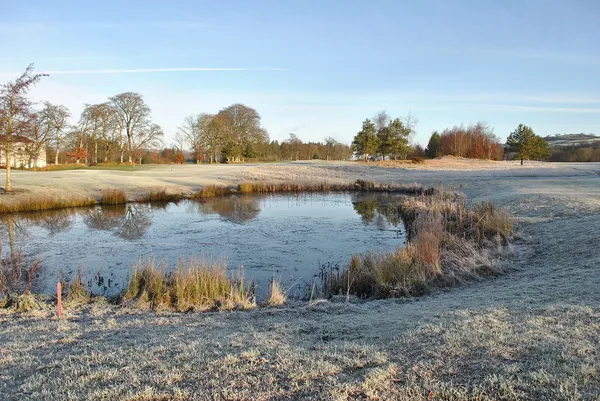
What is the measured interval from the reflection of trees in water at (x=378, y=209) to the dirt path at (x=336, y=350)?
10471 mm

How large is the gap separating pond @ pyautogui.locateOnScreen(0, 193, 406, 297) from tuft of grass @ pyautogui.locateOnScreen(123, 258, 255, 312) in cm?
96

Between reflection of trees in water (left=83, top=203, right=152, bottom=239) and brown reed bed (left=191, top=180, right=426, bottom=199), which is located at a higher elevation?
brown reed bed (left=191, top=180, right=426, bottom=199)

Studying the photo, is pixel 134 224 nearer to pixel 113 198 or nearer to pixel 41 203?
pixel 41 203

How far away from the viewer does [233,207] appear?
22578mm

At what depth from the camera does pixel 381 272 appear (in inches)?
332

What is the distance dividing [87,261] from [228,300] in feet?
19.6

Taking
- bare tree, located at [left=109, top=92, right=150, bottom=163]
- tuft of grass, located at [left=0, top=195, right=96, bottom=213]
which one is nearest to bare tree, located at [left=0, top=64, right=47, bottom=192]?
tuft of grass, located at [left=0, top=195, right=96, bottom=213]

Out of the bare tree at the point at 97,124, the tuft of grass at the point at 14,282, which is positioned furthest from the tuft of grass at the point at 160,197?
the bare tree at the point at 97,124

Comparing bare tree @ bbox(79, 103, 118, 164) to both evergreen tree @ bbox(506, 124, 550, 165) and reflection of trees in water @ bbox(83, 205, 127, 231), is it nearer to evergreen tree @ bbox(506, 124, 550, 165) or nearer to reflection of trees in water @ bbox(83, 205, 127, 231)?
reflection of trees in water @ bbox(83, 205, 127, 231)

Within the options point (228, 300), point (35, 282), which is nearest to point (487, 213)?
point (228, 300)

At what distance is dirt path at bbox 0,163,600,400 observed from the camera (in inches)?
136

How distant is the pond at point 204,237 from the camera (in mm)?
10320

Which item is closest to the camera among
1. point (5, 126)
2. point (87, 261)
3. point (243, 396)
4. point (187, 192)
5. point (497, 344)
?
point (243, 396)

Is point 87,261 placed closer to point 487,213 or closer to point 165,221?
point 165,221
